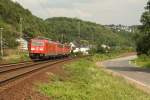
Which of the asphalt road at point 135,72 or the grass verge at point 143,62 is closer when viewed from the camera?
the asphalt road at point 135,72

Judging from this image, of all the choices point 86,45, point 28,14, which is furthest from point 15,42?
point 86,45

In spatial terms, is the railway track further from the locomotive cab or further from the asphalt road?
the locomotive cab

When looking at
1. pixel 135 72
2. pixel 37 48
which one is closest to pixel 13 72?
pixel 135 72

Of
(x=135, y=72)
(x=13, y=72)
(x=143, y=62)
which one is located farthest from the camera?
(x=143, y=62)

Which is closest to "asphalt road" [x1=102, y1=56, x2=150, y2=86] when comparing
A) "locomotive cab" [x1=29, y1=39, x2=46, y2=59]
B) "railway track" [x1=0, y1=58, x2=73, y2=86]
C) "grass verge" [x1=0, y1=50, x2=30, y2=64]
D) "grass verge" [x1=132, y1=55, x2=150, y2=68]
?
"grass verge" [x1=132, y1=55, x2=150, y2=68]

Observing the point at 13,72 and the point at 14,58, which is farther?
the point at 14,58

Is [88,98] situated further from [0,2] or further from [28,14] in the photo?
[28,14]

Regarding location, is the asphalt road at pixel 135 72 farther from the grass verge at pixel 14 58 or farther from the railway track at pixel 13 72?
the grass verge at pixel 14 58

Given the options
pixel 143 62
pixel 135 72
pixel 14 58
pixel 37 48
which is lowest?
pixel 135 72

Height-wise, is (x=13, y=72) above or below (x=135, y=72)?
above

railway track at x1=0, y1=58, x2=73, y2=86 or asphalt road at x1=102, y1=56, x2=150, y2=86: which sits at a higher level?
railway track at x1=0, y1=58, x2=73, y2=86

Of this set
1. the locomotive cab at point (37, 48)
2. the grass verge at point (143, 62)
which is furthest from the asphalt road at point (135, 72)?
the locomotive cab at point (37, 48)

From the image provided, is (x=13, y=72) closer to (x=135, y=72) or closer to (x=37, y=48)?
(x=135, y=72)


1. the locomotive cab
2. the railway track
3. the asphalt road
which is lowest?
the asphalt road
